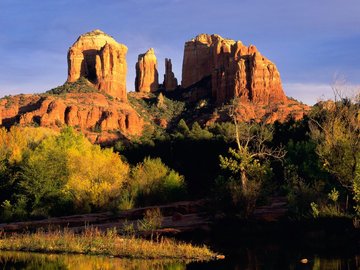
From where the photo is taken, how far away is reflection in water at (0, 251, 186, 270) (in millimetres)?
18234

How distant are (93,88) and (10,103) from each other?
748 inches

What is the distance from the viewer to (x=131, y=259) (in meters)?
20.1

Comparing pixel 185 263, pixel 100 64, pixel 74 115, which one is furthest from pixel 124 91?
pixel 185 263

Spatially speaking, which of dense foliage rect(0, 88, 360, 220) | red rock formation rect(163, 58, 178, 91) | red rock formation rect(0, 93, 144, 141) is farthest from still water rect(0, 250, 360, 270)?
red rock formation rect(163, 58, 178, 91)

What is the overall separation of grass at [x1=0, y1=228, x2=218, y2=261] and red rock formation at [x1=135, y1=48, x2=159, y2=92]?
116 m

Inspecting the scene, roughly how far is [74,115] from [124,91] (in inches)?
940

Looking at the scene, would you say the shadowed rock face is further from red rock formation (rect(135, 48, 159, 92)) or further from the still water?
the still water

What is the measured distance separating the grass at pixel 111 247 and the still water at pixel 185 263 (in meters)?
0.86

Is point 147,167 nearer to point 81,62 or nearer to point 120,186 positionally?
point 120,186

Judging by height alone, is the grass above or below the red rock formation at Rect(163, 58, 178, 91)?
below

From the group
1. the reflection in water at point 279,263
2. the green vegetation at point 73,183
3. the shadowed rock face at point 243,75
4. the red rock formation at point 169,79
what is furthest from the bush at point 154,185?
the red rock formation at point 169,79

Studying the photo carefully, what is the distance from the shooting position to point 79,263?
19109 millimetres

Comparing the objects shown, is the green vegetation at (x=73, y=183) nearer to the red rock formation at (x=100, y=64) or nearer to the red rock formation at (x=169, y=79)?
the red rock formation at (x=100, y=64)

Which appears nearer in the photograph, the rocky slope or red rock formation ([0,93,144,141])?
the rocky slope
